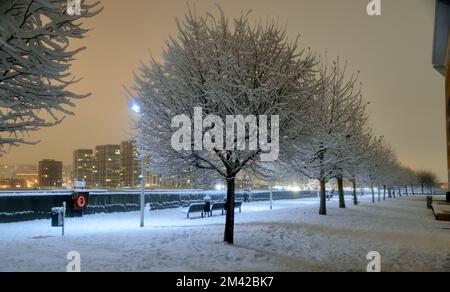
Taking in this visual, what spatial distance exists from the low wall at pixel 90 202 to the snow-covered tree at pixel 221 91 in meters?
10.2

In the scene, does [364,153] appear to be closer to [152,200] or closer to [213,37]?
[152,200]

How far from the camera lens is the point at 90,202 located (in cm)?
2397

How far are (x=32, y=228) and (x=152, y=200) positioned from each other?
1290cm

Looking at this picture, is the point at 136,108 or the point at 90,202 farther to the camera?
the point at 90,202

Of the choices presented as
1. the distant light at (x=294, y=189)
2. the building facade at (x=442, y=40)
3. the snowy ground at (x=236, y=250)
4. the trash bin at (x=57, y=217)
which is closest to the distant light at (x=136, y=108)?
the snowy ground at (x=236, y=250)

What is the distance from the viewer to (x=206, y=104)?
11734mm

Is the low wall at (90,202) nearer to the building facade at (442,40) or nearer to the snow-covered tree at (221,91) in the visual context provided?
the snow-covered tree at (221,91)

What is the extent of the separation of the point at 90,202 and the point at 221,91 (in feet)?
51.9

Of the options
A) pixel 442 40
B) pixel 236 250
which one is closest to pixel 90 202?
pixel 236 250

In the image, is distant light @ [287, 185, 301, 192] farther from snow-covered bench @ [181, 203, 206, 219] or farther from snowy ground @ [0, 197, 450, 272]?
snowy ground @ [0, 197, 450, 272]

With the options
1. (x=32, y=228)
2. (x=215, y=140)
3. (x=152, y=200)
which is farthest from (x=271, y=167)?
(x=152, y=200)

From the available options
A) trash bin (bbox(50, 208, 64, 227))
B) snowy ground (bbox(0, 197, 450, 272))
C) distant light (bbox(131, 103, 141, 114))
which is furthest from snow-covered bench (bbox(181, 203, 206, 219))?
distant light (bbox(131, 103, 141, 114))

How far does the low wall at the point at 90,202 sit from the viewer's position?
1947 cm

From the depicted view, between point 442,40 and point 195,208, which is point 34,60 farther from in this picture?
point 442,40
